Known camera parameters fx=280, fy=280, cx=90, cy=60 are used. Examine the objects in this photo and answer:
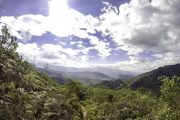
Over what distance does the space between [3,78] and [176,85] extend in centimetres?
6040

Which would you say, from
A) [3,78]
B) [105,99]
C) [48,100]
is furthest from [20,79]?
[105,99]

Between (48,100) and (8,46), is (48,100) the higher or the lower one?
the lower one

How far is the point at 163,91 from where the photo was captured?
98.2ft

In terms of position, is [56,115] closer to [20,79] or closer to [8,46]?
[20,79]

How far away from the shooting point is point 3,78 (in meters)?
80.1

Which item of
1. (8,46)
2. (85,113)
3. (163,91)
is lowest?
(85,113)

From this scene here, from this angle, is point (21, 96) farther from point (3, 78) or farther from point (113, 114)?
point (113, 114)

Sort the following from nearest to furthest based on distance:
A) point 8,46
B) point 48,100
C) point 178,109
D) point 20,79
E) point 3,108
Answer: point 178,109, point 3,108, point 48,100, point 20,79, point 8,46

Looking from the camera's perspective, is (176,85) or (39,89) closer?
(176,85)

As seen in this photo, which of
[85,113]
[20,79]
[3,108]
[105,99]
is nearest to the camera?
[3,108]

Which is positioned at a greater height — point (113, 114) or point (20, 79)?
point (20, 79)

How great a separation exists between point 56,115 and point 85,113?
70.7 ft

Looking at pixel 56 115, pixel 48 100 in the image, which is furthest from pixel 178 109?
pixel 48 100

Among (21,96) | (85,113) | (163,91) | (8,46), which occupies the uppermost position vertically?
(8,46)
